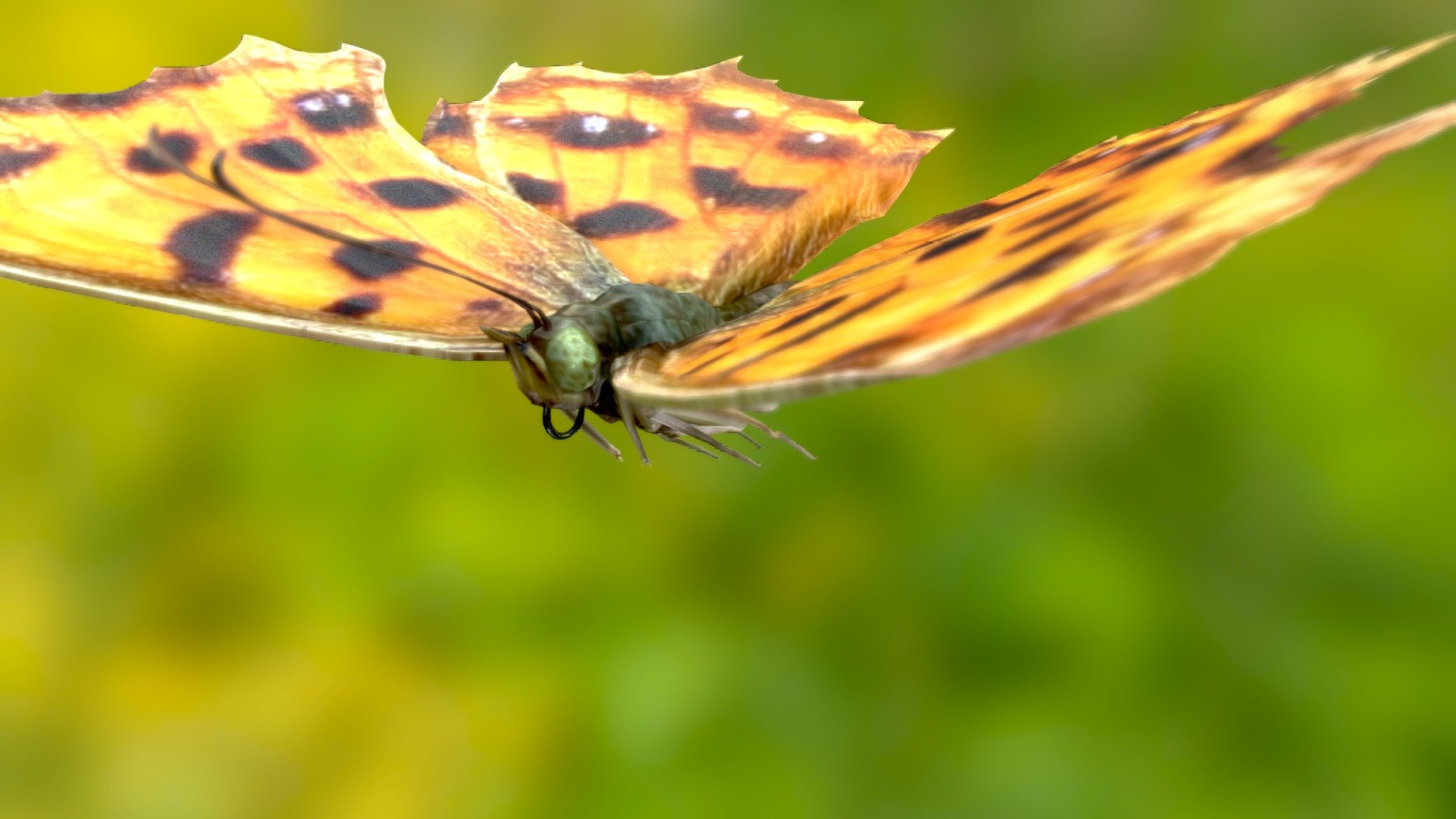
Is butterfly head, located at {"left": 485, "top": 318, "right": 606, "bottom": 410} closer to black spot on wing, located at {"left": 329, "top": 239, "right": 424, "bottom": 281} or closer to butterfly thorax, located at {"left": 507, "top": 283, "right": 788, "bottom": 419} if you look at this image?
butterfly thorax, located at {"left": 507, "top": 283, "right": 788, "bottom": 419}

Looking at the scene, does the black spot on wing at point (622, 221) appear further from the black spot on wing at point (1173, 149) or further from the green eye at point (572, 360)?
the black spot on wing at point (1173, 149)

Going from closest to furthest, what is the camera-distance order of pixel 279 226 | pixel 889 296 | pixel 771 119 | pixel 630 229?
pixel 889 296
pixel 279 226
pixel 630 229
pixel 771 119

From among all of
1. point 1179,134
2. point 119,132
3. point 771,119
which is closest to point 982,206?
point 1179,134

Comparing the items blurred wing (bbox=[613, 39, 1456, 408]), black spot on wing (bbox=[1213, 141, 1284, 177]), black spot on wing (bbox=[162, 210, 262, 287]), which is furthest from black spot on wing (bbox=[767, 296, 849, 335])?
black spot on wing (bbox=[162, 210, 262, 287])

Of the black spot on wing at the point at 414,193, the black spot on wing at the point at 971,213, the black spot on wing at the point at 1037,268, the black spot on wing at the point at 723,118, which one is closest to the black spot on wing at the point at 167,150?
the black spot on wing at the point at 414,193

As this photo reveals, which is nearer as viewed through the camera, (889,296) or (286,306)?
(889,296)

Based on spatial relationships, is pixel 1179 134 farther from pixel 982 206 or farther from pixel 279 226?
pixel 279 226
